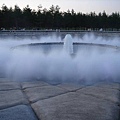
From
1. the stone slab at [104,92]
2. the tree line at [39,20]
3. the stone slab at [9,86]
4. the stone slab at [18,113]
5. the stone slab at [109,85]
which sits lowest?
the stone slab at [109,85]

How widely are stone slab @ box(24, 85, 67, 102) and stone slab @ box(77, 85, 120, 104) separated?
0.60 m

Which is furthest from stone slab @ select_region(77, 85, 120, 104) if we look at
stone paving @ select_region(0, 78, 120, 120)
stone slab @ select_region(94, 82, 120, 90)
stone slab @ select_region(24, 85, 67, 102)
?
stone slab @ select_region(24, 85, 67, 102)

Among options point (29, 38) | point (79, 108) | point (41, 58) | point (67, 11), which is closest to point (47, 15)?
point (67, 11)

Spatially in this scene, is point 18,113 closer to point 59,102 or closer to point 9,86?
point 59,102

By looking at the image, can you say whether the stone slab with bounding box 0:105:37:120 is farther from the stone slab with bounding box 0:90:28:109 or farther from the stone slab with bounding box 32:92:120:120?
the stone slab with bounding box 0:90:28:109

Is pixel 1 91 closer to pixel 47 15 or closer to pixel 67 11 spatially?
pixel 47 15

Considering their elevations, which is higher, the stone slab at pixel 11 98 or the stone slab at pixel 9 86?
the stone slab at pixel 11 98

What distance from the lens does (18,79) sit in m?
7.70

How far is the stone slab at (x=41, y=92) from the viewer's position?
17.5ft

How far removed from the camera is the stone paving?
4211mm

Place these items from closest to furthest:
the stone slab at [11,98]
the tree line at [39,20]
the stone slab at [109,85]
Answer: the stone slab at [11,98] < the stone slab at [109,85] < the tree line at [39,20]

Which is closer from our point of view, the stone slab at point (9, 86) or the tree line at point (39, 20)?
the stone slab at point (9, 86)

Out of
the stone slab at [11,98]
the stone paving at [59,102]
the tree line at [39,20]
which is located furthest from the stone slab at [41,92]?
the tree line at [39,20]

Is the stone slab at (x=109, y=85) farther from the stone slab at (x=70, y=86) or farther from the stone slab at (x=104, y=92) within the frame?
the stone slab at (x=70, y=86)
